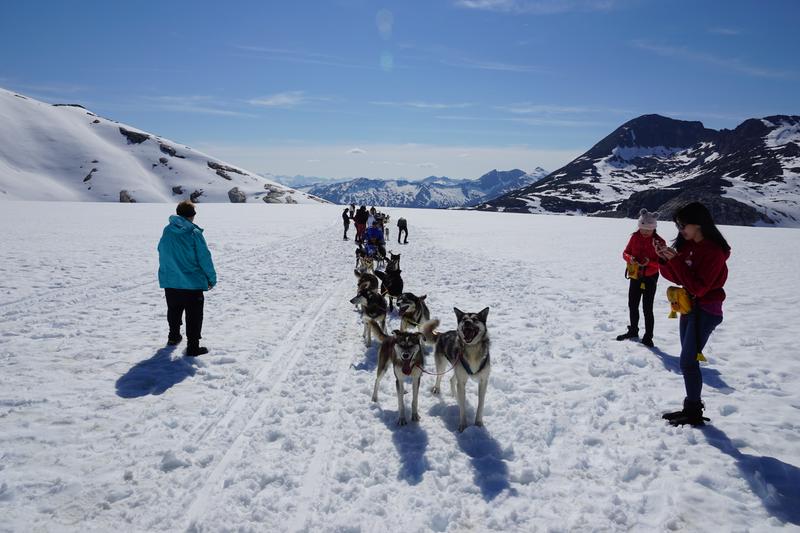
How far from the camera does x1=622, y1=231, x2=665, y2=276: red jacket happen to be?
8.70 meters

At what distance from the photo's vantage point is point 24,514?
3.97 meters

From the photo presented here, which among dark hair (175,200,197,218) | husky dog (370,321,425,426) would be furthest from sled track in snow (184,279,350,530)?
dark hair (175,200,197,218)

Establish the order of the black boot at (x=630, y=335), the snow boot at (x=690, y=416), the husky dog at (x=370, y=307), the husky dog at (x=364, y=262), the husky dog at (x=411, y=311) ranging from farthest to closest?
the husky dog at (x=364, y=262), the black boot at (x=630, y=335), the husky dog at (x=411, y=311), the husky dog at (x=370, y=307), the snow boot at (x=690, y=416)

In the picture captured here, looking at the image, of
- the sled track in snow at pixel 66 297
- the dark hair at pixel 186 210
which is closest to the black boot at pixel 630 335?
the dark hair at pixel 186 210

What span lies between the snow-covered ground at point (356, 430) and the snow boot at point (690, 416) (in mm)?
180

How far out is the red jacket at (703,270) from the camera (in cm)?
523

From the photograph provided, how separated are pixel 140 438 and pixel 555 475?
17.1ft

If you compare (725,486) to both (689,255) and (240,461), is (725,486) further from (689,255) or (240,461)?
(240,461)

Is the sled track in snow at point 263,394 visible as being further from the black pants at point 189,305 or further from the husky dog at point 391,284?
the husky dog at point 391,284

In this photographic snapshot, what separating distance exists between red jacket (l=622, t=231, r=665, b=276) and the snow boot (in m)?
3.65

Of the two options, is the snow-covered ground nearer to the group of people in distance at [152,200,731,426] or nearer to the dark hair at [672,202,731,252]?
the group of people in distance at [152,200,731,426]

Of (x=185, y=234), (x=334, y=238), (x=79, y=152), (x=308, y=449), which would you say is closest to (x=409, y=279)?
(x=185, y=234)

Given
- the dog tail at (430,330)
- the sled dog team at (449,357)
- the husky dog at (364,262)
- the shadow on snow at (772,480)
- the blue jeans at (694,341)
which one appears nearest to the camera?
the shadow on snow at (772,480)

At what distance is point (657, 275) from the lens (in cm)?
879
